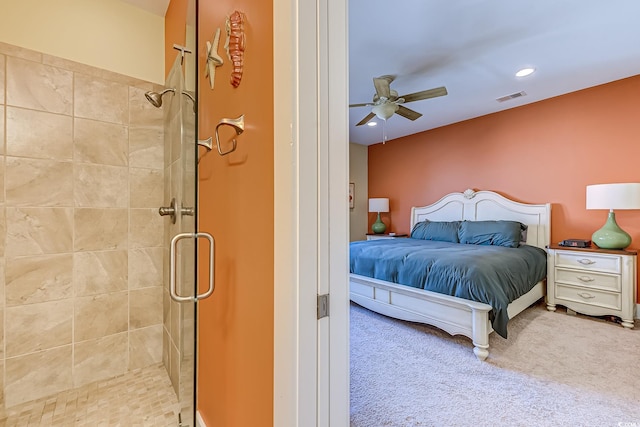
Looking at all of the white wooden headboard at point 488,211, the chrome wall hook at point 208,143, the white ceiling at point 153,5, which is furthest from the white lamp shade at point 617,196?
the white ceiling at point 153,5

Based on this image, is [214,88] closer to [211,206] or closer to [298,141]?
[211,206]

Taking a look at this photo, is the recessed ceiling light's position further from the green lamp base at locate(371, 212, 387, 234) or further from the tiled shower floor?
the tiled shower floor

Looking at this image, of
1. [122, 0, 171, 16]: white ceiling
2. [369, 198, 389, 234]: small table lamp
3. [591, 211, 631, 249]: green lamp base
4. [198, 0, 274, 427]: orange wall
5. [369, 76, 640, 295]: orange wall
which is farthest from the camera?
[369, 198, 389, 234]: small table lamp

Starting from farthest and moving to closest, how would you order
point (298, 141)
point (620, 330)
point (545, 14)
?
point (620, 330), point (545, 14), point (298, 141)

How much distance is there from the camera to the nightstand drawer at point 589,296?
2719 mm

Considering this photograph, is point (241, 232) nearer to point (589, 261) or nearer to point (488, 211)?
point (589, 261)

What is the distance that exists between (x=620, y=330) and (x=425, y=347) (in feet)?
6.45

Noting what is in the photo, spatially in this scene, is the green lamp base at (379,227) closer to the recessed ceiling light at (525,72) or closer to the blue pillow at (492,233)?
the blue pillow at (492,233)

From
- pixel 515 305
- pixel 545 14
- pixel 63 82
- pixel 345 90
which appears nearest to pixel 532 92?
pixel 545 14

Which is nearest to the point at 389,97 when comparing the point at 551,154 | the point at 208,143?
the point at 208,143

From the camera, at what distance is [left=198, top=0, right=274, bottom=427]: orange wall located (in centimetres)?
81

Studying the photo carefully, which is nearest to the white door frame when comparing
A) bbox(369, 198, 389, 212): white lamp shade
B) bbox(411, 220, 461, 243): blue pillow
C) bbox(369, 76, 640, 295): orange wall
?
bbox(411, 220, 461, 243): blue pillow

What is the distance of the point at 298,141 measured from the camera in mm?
674

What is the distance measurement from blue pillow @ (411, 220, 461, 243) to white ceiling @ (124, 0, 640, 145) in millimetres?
1788
